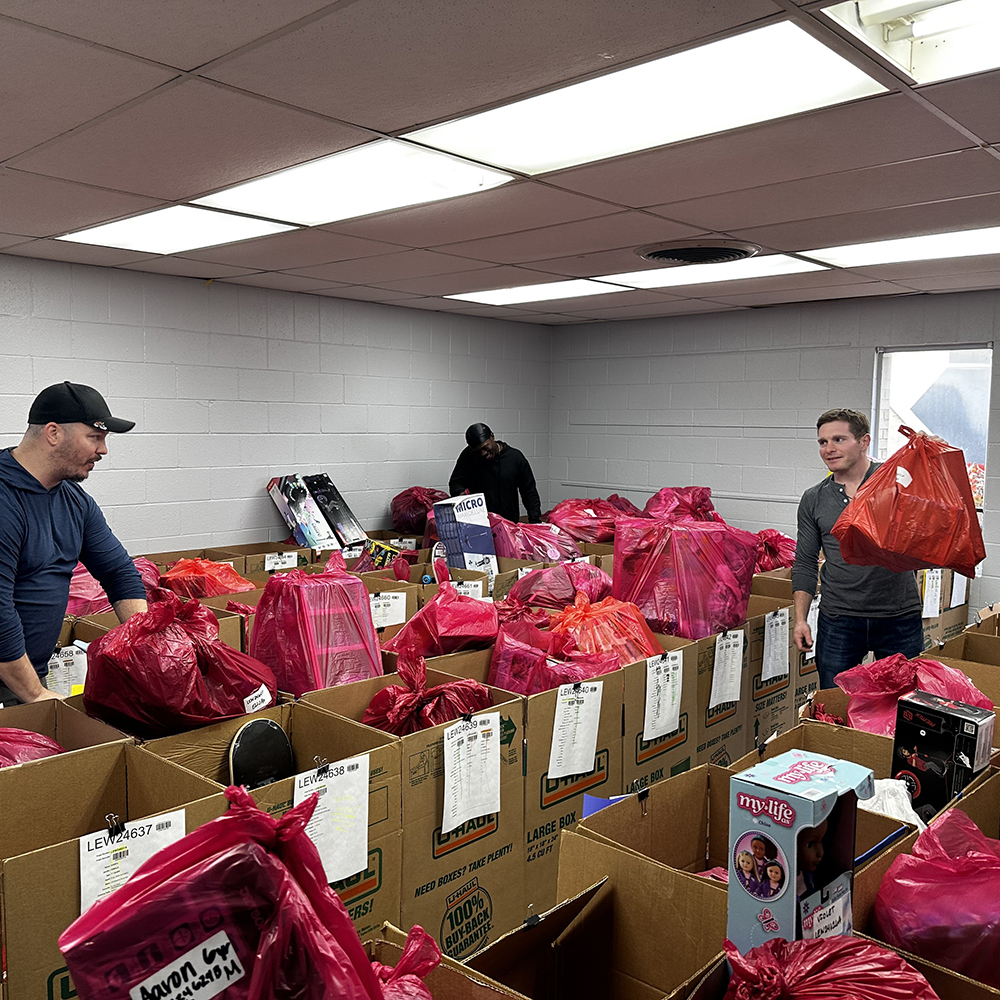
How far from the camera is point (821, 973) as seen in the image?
90 cm

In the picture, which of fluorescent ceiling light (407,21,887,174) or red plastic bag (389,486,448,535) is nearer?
fluorescent ceiling light (407,21,887,174)

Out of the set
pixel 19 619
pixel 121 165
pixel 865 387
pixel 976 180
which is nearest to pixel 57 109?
pixel 121 165

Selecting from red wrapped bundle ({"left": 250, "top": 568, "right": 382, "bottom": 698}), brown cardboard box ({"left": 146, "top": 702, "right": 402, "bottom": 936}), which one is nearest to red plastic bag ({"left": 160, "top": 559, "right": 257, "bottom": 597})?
red wrapped bundle ({"left": 250, "top": 568, "right": 382, "bottom": 698})

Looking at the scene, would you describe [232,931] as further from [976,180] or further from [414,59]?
[976,180]

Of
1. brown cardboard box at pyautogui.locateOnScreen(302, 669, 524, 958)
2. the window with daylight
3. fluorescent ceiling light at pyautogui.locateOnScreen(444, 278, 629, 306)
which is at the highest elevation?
fluorescent ceiling light at pyautogui.locateOnScreen(444, 278, 629, 306)

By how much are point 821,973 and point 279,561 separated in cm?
397

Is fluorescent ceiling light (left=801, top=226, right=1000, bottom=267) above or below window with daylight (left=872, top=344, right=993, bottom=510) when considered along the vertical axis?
above

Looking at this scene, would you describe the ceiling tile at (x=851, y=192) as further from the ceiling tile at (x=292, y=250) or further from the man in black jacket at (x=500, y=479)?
the man in black jacket at (x=500, y=479)

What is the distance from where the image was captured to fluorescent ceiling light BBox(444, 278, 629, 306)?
5082 mm

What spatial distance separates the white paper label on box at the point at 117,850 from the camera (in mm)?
1398

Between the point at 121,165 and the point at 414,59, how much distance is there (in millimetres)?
1292

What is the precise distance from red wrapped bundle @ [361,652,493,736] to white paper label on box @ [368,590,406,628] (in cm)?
109

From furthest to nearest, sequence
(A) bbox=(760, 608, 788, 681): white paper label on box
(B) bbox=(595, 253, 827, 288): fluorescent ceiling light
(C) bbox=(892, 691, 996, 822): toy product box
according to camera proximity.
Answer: (B) bbox=(595, 253, 827, 288): fluorescent ceiling light, (A) bbox=(760, 608, 788, 681): white paper label on box, (C) bbox=(892, 691, 996, 822): toy product box

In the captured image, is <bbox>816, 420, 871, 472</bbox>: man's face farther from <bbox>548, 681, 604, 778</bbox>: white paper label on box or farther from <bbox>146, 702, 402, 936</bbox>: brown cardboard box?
<bbox>146, 702, 402, 936</bbox>: brown cardboard box
